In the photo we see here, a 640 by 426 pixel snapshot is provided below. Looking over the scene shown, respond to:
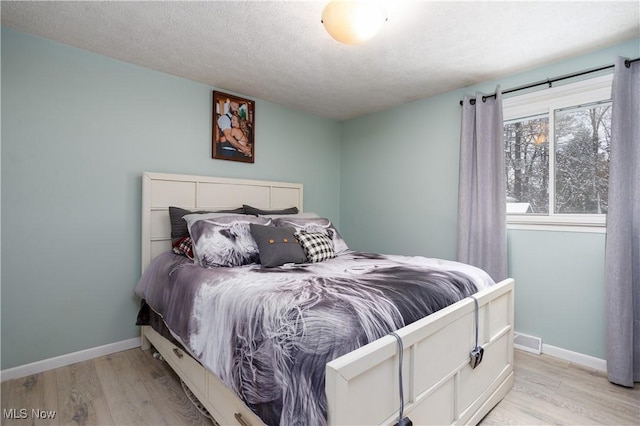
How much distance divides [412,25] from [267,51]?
100 centimetres

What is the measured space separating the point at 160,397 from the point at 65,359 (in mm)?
932

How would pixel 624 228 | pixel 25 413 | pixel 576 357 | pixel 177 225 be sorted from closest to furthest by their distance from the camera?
pixel 25 413 < pixel 624 228 < pixel 576 357 < pixel 177 225

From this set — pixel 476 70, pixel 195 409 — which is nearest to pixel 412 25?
pixel 476 70

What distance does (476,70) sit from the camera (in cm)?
255

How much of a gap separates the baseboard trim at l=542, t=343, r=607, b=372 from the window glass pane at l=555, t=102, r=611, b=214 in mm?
1044

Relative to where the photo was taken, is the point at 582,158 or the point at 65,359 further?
the point at 582,158

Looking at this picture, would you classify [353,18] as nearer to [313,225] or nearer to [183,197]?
[313,225]

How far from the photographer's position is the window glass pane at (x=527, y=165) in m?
2.54

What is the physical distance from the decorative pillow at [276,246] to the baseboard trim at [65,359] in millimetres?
1399

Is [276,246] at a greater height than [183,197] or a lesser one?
lesser

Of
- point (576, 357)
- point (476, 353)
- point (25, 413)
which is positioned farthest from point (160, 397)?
point (576, 357)

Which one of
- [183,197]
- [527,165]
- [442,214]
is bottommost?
[442,214]

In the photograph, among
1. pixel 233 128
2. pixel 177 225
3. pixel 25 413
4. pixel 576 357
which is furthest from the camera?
pixel 233 128

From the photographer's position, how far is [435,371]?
4.30 feet
